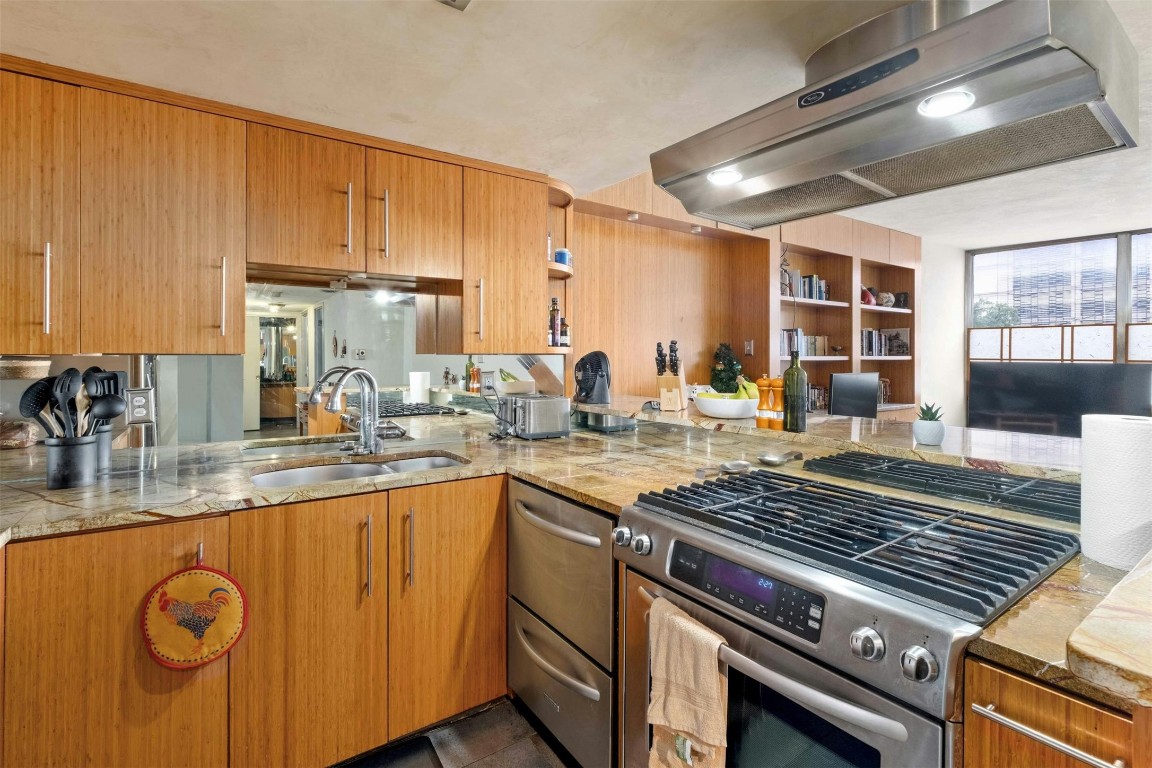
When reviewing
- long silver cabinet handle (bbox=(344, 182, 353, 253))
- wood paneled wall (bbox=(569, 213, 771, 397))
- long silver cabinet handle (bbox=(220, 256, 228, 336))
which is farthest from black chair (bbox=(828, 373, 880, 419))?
long silver cabinet handle (bbox=(220, 256, 228, 336))

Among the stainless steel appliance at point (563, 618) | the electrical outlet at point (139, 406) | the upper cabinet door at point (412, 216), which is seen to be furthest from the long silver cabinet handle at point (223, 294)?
the stainless steel appliance at point (563, 618)

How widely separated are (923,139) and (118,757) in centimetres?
241

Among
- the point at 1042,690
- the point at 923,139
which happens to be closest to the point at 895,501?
the point at 1042,690

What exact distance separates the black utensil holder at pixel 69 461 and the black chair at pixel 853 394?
3821 mm

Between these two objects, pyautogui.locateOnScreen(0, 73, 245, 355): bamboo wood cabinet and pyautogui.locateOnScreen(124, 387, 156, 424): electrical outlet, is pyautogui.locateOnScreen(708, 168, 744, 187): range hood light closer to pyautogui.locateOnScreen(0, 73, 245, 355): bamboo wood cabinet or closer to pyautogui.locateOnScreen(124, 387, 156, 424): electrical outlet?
pyautogui.locateOnScreen(0, 73, 245, 355): bamboo wood cabinet

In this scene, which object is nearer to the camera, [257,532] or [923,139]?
[923,139]

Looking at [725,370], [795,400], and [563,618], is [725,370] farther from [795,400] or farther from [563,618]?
[563,618]

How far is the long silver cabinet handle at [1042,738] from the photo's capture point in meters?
0.65

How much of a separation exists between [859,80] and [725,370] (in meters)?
3.16

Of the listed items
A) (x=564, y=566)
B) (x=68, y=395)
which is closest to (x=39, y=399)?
(x=68, y=395)

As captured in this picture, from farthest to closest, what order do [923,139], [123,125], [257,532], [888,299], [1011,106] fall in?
[888,299], [123,125], [257,532], [923,139], [1011,106]

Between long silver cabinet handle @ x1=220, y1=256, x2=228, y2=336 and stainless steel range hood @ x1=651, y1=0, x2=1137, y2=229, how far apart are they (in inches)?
57.5

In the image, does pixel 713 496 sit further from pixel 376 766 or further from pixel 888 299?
pixel 888 299

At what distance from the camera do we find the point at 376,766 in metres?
1.69
